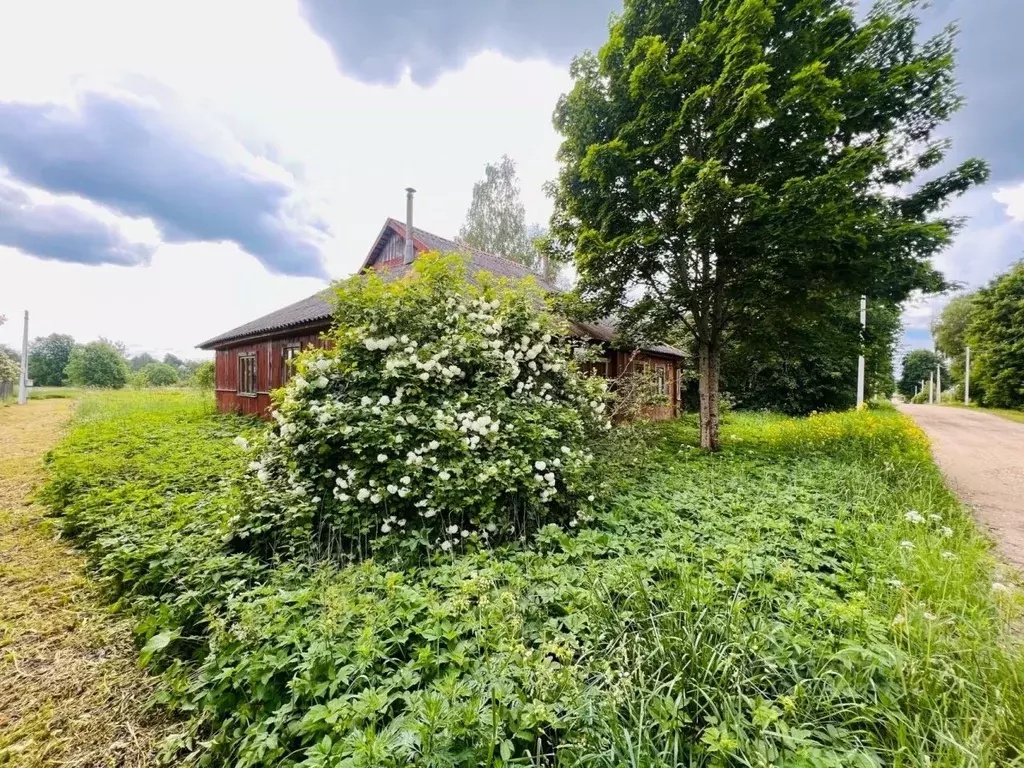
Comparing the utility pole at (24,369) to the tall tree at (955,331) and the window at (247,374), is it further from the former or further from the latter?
the tall tree at (955,331)

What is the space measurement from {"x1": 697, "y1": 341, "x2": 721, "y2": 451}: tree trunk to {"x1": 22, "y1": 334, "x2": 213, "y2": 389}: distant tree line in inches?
1312

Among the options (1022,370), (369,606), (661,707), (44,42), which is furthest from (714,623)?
(1022,370)

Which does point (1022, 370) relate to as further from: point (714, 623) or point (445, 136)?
point (714, 623)

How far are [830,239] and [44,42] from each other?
10.6 m

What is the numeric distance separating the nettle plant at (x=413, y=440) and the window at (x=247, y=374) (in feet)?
29.5

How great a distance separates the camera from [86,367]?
32.1 meters

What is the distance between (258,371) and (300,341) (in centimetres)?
266

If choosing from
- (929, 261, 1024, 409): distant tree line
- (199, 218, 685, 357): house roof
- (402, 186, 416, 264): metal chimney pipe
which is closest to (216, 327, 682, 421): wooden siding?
(199, 218, 685, 357): house roof

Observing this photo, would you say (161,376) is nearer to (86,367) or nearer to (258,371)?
(86,367)

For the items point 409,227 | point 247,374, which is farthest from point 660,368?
point 247,374

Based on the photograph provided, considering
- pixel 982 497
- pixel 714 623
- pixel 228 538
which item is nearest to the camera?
pixel 714 623

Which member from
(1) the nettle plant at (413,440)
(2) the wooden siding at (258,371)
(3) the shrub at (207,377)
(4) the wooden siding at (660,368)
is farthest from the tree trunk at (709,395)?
(3) the shrub at (207,377)

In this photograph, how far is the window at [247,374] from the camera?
11414mm

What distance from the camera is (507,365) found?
4051 mm
